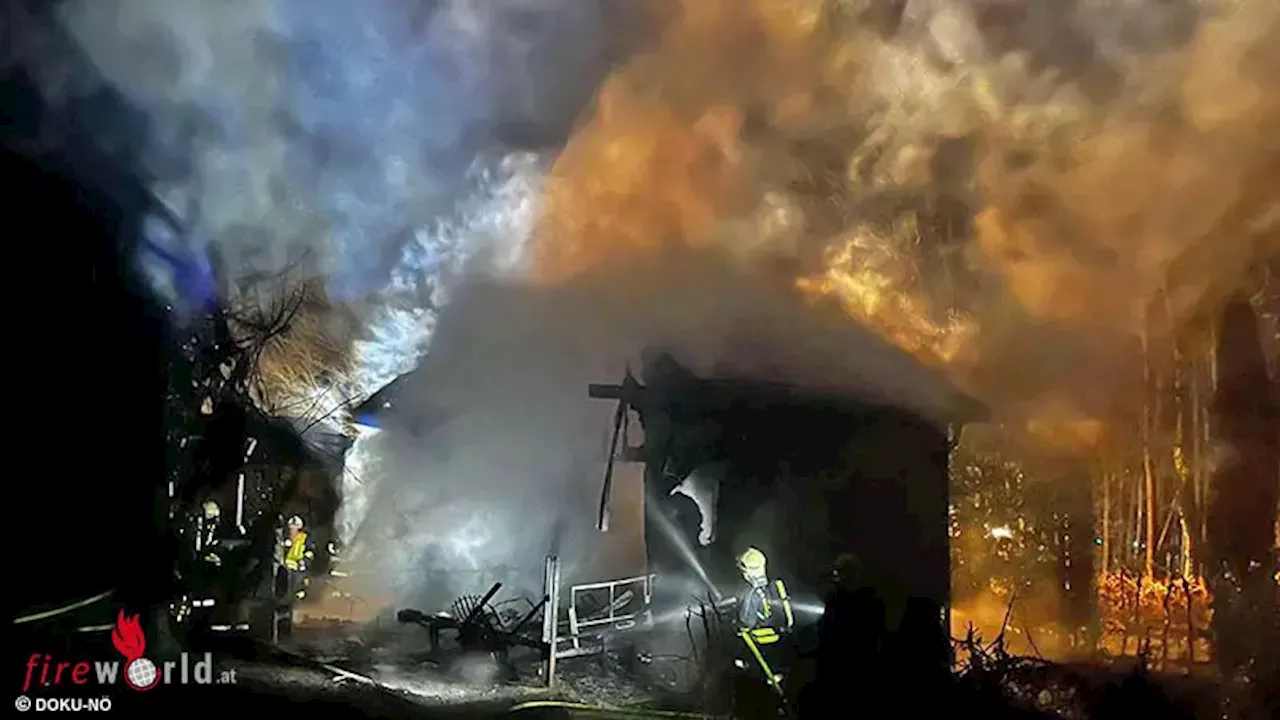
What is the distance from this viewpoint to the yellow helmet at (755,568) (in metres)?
1.97

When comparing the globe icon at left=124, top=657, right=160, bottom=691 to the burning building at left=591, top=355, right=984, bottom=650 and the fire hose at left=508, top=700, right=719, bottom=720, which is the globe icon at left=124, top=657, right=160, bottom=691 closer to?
the fire hose at left=508, top=700, right=719, bottom=720

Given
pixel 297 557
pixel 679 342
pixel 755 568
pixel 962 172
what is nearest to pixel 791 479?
pixel 755 568

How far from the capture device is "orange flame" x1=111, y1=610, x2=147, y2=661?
6.63ft

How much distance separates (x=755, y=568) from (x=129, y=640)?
1.02m

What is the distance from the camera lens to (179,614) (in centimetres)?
203

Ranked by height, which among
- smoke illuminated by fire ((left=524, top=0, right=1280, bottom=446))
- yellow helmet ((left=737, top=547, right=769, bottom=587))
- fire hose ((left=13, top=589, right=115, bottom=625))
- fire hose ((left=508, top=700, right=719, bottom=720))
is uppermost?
smoke illuminated by fire ((left=524, top=0, right=1280, bottom=446))

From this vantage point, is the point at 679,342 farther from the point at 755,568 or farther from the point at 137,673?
the point at 137,673

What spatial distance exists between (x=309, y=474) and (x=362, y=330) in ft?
0.81

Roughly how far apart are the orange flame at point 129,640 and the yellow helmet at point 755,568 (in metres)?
0.97

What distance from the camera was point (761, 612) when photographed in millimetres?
1967

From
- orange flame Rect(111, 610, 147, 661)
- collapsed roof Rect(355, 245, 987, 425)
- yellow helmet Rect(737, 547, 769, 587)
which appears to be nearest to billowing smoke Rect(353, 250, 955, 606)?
collapsed roof Rect(355, 245, 987, 425)

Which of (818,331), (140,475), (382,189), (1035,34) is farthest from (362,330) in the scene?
(1035,34)

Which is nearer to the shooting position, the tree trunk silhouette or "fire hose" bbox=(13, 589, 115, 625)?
the tree trunk silhouette

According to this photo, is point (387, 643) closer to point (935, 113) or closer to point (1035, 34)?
point (935, 113)
